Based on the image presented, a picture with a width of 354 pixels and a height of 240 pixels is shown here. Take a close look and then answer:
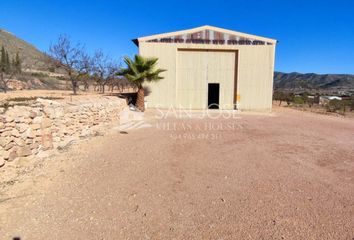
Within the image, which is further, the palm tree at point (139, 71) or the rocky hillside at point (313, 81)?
the rocky hillside at point (313, 81)

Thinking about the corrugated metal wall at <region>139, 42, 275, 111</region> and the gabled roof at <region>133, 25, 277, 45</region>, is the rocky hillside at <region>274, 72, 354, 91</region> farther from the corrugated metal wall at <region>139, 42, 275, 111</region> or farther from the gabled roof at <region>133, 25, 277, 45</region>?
the gabled roof at <region>133, 25, 277, 45</region>

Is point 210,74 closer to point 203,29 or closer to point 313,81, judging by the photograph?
point 203,29

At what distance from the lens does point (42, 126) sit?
555 centimetres

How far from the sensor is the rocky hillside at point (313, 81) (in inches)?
2968

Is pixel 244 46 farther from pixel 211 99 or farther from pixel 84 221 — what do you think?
pixel 84 221

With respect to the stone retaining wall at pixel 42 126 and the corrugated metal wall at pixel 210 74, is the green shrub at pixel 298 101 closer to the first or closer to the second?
the corrugated metal wall at pixel 210 74

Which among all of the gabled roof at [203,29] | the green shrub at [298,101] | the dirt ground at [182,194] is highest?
the gabled roof at [203,29]

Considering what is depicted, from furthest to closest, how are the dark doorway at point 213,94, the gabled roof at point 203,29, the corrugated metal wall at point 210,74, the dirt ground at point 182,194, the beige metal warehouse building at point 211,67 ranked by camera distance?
1. the dark doorway at point 213,94
2. the corrugated metal wall at point 210,74
3. the beige metal warehouse building at point 211,67
4. the gabled roof at point 203,29
5. the dirt ground at point 182,194

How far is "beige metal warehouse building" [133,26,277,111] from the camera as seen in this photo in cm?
1670

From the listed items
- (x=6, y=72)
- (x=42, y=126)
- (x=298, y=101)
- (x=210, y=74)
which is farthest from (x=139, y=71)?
(x=298, y=101)

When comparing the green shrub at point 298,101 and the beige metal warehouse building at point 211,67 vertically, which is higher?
the beige metal warehouse building at point 211,67

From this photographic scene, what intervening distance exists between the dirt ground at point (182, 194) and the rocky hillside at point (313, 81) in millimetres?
74778

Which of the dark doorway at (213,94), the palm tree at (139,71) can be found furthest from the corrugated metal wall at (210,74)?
the palm tree at (139,71)

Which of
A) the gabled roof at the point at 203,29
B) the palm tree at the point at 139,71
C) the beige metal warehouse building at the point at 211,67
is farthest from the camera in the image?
the beige metal warehouse building at the point at 211,67
